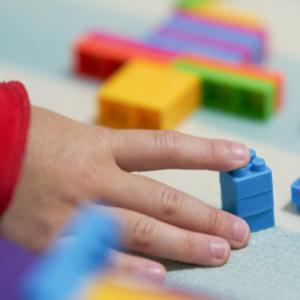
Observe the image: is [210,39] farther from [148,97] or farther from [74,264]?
[74,264]

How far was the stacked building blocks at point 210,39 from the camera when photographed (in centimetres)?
100

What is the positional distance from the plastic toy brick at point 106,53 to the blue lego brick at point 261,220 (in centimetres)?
32

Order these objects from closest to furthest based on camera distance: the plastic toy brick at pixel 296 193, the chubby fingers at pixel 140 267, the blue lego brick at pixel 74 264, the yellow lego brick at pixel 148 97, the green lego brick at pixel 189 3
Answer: the blue lego brick at pixel 74 264 < the chubby fingers at pixel 140 267 < the plastic toy brick at pixel 296 193 < the yellow lego brick at pixel 148 97 < the green lego brick at pixel 189 3

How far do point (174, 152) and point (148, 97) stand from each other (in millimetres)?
227

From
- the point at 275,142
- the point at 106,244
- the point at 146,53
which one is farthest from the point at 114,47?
the point at 106,244

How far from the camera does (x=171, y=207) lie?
664mm

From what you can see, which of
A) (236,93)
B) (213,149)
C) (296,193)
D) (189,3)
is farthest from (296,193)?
(189,3)

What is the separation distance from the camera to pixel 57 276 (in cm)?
36

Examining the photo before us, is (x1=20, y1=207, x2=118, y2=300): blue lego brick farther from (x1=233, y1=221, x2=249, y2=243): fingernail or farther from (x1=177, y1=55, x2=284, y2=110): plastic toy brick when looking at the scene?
(x1=177, y1=55, x2=284, y2=110): plastic toy brick

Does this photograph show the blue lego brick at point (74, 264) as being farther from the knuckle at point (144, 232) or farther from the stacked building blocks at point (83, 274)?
the knuckle at point (144, 232)

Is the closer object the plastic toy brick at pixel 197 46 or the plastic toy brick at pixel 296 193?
the plastic toy brick at pixel 296 193

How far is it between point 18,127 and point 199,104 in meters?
0.31

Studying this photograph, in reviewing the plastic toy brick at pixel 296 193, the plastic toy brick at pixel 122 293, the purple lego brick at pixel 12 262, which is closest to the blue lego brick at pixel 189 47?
the plastic toy brick at pixel 296 193

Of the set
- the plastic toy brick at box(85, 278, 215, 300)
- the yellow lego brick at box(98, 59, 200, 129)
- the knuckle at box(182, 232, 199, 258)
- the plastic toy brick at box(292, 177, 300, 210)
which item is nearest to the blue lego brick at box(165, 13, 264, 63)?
the yellow lego brick at box(98, 59, 200, 129)
